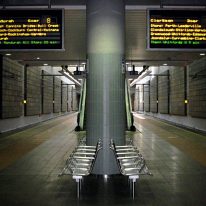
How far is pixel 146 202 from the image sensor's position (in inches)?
209

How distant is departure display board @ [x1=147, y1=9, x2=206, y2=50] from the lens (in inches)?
299

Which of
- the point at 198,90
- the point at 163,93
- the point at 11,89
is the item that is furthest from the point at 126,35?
the point at 163,93

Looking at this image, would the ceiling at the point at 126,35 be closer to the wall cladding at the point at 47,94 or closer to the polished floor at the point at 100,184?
the polished floor at the point at 100,184

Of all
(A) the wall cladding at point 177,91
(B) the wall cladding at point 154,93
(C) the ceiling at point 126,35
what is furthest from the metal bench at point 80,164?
(B) the wall cladding at point 154,93

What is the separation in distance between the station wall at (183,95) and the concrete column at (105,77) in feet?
37.6

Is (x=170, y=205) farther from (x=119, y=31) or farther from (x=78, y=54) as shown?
(x=78, y=54)

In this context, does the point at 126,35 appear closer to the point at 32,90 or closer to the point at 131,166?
the point at 131,166

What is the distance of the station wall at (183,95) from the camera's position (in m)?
18.8

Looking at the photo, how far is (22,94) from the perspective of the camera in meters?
21.9

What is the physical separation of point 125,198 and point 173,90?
74.0 ft

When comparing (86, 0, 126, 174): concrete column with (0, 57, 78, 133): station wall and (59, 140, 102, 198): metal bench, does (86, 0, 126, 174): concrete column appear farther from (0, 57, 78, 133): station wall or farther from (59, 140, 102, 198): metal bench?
(0, 57, 78, 133): station wall

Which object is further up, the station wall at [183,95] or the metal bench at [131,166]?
the station wall at [183,95]

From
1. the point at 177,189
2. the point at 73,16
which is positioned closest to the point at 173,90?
the point at 73,16

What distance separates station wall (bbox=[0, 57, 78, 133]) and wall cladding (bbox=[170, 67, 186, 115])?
1131 centimetres
